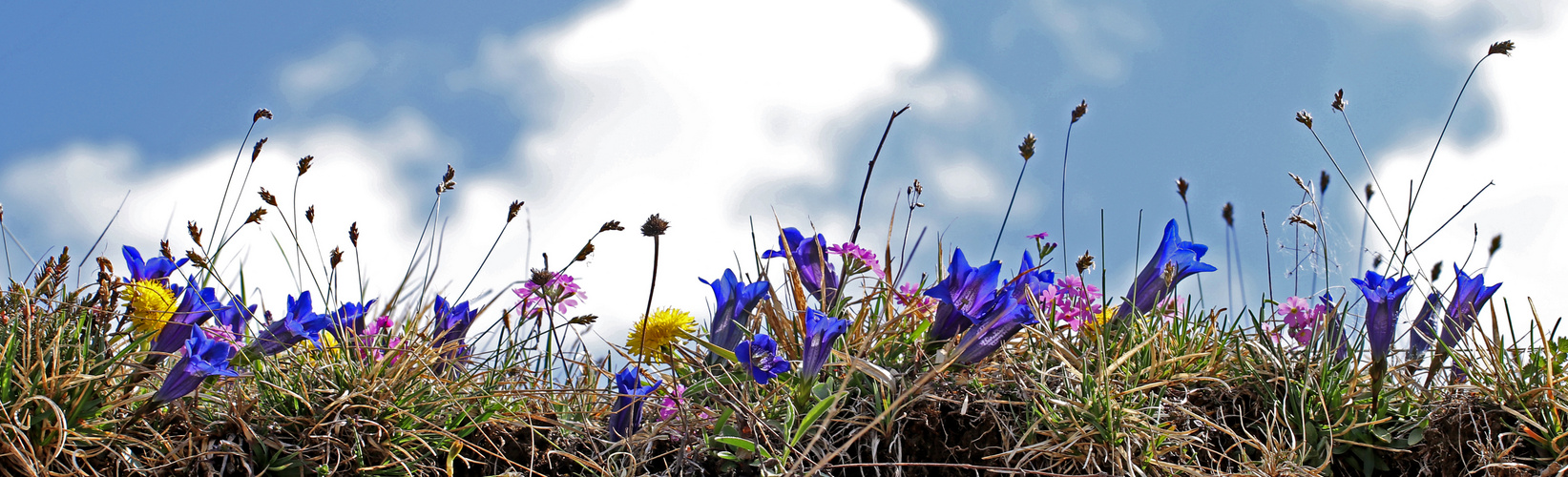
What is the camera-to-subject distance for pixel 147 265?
2.66 meters

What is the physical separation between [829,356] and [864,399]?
0.12 meters

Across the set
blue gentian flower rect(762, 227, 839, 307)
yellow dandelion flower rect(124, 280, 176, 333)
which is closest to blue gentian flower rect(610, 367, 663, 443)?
blue gentian flower rect(762, 227, 839, 307)

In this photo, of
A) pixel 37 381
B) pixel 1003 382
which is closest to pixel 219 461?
pixel 37 381

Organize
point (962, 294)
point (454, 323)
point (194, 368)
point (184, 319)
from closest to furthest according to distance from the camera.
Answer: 1. point (194, 368)
2. point (962, 294)
3. point (184, 319)
4. point (454, 323)

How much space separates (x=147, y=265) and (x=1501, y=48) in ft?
12.7

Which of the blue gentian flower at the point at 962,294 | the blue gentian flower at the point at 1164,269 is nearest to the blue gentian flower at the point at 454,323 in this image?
the blue gentian flower at the point at 962,294

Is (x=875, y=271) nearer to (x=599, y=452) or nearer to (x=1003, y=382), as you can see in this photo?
(x=1003, y=382)

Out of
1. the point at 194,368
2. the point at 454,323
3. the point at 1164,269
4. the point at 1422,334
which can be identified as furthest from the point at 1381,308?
the point at 194,368

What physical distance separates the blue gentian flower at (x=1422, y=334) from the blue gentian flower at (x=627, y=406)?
1978 mm

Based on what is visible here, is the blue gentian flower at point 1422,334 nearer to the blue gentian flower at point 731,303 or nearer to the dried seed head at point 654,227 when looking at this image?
the blue gentian flower at point 731,303

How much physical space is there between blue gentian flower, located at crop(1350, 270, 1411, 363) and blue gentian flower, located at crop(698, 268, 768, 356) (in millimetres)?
1459

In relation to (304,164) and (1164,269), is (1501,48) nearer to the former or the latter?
(1164,269)

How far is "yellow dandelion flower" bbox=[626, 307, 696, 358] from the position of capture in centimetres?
258

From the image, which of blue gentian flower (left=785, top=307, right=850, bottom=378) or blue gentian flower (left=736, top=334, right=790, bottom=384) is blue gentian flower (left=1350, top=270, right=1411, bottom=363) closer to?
blue gentian flower (left=785, top=307, right=850, bottom=378)
